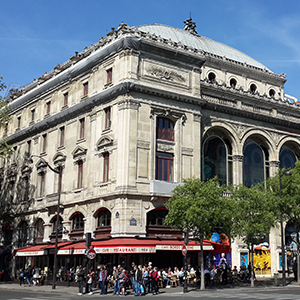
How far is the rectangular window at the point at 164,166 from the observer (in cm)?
3762

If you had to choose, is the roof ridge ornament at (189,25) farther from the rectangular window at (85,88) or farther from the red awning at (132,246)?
the red awning at (132,246)

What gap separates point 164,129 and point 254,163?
12636 mm

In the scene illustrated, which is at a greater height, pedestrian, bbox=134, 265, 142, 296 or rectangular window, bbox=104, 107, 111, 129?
rectangular window, bbox=104, 107, 111, 129

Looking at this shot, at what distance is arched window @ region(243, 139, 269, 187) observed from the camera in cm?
4584

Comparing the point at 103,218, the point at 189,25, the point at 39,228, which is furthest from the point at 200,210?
the point at 189,25

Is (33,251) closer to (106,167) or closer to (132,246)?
(106,167)

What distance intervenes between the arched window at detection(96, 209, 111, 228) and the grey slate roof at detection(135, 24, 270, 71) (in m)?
25.1

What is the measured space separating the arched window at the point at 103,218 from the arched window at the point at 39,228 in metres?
9.56

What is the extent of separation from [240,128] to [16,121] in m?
26.3

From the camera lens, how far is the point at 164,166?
37.9 metres

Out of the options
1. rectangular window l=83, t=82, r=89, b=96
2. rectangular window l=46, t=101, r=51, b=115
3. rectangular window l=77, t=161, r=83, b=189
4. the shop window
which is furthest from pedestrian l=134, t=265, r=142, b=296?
rectangular window l=46, t=101, r=51, b=115

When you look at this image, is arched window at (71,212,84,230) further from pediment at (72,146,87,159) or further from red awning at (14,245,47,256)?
pediment at (72,146,87,159)

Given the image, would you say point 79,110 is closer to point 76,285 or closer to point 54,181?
point 54,181

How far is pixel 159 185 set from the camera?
36.4m
